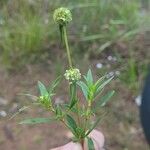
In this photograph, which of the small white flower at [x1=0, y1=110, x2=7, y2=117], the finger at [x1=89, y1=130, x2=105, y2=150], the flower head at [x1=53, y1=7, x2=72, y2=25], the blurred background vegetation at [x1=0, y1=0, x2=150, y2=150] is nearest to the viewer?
the flower head at [x1=53, y1=7, x2=72, y2=25]

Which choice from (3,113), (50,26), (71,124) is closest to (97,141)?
(71,124)

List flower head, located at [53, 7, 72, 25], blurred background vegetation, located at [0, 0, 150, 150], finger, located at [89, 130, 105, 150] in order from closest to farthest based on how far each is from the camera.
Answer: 1. flower head, located at [53, 7, 72, 25]
2. finger, located at [89, 130, 105, 150]
3. blurred background vegetation, located at [0, 0, 150, 150]

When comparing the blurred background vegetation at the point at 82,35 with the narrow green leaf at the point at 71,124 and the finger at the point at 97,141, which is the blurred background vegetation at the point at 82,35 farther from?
the narrow green leaf at the point at 71,124

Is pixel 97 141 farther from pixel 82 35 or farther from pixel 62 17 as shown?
pixel 82 35

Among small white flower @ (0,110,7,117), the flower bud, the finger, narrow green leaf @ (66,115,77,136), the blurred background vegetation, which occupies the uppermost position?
the blurred background vegetation

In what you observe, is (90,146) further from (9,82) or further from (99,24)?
(99,24)

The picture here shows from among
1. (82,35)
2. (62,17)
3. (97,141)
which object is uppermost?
(82,35)

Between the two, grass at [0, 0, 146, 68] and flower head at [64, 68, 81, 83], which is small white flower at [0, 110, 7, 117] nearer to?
grass at [0, 0, 146, 68]

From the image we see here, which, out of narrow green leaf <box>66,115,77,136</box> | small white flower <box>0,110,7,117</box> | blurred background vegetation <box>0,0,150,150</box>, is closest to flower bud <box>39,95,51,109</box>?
narrow green leaf <box>66,115,77,136</box>

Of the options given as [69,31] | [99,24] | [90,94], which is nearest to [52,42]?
[69,31]

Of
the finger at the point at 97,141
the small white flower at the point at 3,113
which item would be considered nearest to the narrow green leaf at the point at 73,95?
the finger at the point at 97,141

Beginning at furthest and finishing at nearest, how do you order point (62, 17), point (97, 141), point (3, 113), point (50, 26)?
point (50, 26)
point (3, 113)
point (97, 141)
point (62, 17)
